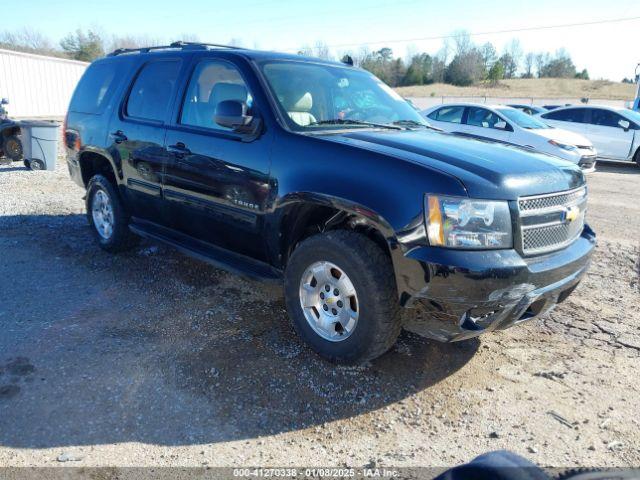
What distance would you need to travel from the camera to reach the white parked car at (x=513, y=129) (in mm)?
11109

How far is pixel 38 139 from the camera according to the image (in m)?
10.4

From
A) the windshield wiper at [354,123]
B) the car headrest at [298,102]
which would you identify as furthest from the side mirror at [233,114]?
the windshield wiper at [354,123]

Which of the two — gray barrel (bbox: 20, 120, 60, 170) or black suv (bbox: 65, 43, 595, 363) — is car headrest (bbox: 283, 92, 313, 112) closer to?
black suv (bbox: 65, 43, 595, 363)

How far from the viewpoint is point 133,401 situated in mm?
2943

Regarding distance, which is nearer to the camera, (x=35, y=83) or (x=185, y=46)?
(x=185, y=46)

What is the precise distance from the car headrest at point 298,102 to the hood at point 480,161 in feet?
1.46

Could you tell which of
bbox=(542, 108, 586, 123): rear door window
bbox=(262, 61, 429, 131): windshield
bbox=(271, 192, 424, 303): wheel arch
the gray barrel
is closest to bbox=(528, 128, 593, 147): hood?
bbox=(542, 108, 586, 123): rear door window

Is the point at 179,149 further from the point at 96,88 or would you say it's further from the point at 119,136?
the point at 96,88

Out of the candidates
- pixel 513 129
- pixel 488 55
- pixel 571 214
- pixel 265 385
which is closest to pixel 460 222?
pixel 571 214

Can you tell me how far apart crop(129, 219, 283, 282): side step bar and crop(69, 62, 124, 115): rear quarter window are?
1383mm

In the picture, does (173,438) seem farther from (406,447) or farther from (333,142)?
(333,142)

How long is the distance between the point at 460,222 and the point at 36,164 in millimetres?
10456

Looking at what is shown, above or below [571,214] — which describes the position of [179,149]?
above

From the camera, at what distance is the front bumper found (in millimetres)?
2674
